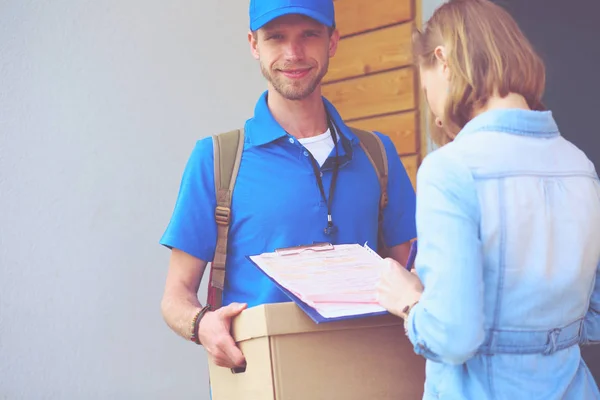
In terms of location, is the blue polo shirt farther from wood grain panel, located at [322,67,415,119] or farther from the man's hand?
wood grain panel, located at [322,67,415,119]

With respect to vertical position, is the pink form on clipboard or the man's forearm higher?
the pink form on clipboard

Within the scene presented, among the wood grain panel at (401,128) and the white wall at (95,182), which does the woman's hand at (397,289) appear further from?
the wood grain panel at (401,128)

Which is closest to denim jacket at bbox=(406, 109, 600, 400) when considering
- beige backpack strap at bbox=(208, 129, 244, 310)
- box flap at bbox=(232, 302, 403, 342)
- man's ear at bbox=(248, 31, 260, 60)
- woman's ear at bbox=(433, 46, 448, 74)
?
woman's ear at bbox=(433, 46, 448, 74)

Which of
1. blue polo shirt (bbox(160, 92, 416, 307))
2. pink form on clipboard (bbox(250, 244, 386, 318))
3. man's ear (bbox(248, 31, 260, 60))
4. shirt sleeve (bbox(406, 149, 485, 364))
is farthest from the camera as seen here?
man's ear (bbox(248, 31, 260, 60))

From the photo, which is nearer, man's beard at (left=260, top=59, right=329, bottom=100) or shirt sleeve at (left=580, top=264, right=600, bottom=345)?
shirt sleeve at (left=580, top=264, right=600, bottom=345)

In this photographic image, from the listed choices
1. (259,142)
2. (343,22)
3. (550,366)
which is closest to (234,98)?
(343,22)

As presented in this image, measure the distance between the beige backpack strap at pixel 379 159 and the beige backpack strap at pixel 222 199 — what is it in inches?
13.6

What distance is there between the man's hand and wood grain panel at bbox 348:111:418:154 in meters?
2.11

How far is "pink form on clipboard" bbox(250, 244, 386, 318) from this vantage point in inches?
61.9

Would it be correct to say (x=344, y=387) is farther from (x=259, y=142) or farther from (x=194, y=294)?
(x=259, y=142)

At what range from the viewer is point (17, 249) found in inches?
119

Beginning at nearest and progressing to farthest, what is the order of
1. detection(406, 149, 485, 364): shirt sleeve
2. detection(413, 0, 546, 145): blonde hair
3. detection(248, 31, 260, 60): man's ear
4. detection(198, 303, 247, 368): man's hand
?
detection(406, 149, 485, 364): shirt sleeve, detection(413, 0, 546, 145): blonde hair, detection(198, 303, 247, 368): man's hand, detection(248, 31, 260, 60): man's ear

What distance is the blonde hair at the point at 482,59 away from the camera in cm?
142

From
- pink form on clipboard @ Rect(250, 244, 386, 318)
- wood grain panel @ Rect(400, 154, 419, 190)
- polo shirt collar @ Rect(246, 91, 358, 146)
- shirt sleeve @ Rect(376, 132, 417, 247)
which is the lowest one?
pink form on clipboard @ Rect(250, 244, 386, 318)
